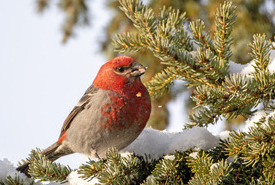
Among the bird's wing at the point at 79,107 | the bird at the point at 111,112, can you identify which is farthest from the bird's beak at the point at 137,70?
the bird's wing at the point at 79,107

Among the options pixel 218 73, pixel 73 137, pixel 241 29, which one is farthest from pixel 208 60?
pixel 241 29

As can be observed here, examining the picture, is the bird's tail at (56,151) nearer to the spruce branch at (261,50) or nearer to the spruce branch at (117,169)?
the spruce branch at (117,169)

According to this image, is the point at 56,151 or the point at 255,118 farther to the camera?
the point at 56,151

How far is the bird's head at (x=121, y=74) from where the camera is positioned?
9.87 ft

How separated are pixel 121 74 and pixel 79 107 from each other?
59 centimetres

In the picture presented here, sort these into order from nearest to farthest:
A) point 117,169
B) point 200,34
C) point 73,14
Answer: point 117,169, point 200,34, point 73,14

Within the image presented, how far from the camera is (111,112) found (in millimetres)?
2857

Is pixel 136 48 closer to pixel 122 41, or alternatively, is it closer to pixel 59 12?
pixel 122 41

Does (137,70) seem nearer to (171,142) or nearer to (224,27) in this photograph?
(171,142)

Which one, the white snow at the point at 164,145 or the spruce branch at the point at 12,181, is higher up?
the white snow at the point at 164,145

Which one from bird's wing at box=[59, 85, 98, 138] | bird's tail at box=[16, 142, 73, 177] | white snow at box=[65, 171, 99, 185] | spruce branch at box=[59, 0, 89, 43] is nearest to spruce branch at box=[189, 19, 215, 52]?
bird's wing at box=[59, 85, 98, 138]

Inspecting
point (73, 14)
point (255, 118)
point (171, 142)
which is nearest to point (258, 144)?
point (255, 118)

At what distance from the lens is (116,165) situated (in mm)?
2186

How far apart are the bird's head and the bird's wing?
129mm
